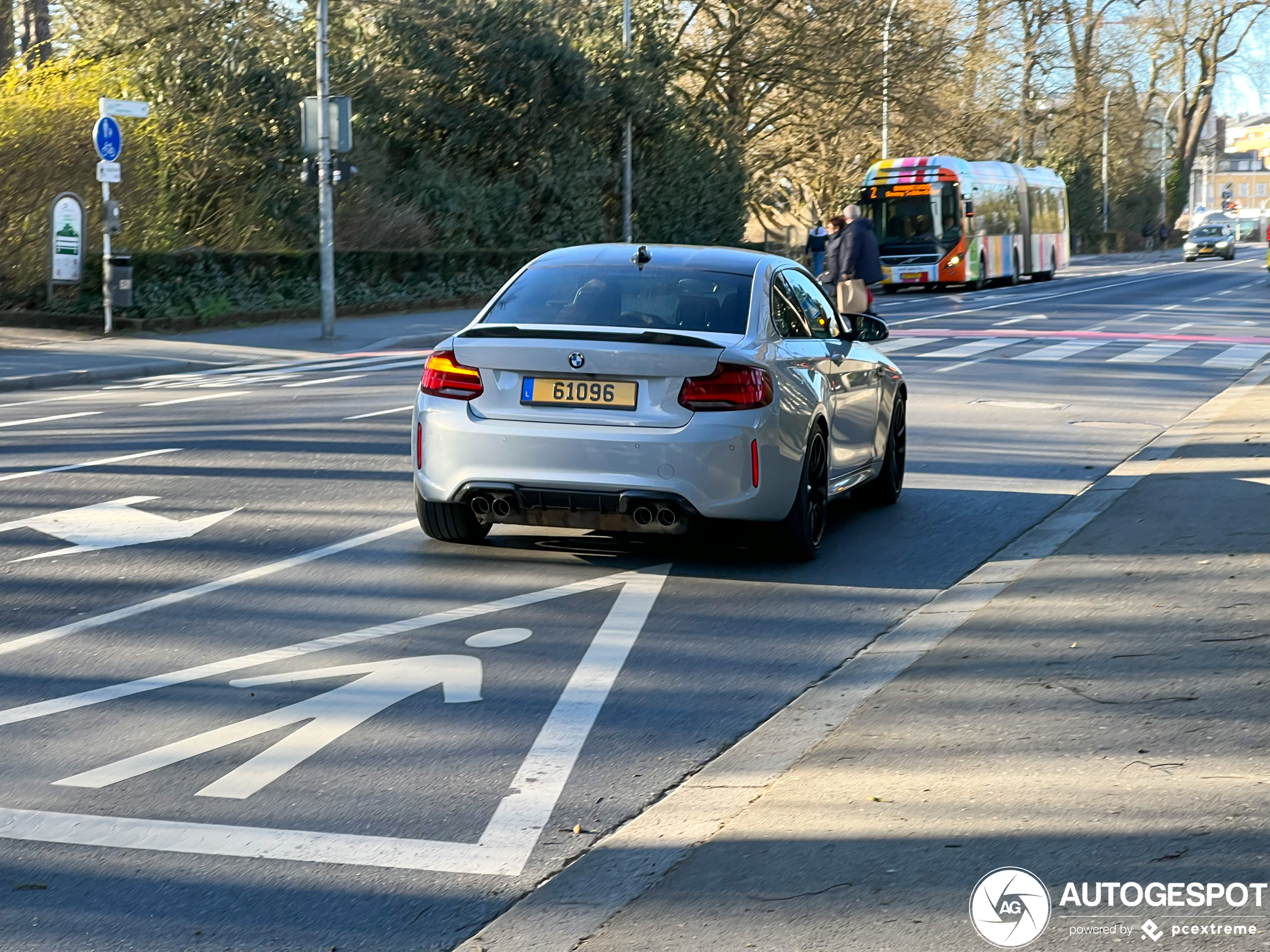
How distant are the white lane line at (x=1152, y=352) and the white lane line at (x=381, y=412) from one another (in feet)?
31.6

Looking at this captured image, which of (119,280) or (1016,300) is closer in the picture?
(119,280)

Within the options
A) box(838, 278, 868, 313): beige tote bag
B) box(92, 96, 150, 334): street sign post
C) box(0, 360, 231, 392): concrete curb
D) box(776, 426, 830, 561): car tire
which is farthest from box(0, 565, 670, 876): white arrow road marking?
box(92, 96, 150, 334): street sign post

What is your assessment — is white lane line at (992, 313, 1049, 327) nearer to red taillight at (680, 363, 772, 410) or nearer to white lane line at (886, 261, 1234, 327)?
white lane line at (886, 261, 1234, 327)

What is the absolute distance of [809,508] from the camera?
840cm

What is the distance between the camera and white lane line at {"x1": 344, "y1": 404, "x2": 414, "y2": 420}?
1488cm

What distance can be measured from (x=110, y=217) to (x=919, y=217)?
82.1 ft

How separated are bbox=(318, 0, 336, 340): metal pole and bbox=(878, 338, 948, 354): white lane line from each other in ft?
27.0

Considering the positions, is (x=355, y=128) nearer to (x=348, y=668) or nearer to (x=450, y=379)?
(x=450, y=379)

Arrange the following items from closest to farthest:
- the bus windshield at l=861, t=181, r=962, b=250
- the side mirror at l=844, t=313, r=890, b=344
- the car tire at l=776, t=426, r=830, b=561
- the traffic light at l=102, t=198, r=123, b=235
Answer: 1. the car tire at l=776, t=426, r=830, b=561
2. the side mirror at l=844, t=313, r=890, b=344
3. the traffic light at l=102, t=198, r=123, b=235
4. the bus windshield at l=861, t=181, r=962, b=250

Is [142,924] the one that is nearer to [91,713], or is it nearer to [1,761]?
[1,761]

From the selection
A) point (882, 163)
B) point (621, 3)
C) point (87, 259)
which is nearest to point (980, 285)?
point (882, 163)

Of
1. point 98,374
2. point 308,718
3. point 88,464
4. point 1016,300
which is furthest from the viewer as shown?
point 1016,300

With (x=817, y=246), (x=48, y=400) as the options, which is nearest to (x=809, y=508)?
(x=48, y=400)

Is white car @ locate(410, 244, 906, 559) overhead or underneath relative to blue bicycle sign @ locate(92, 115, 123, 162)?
underneath
